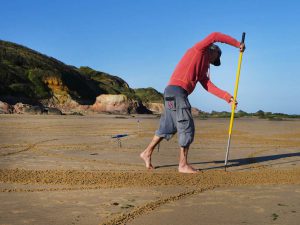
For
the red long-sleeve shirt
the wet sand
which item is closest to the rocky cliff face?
the wet sand

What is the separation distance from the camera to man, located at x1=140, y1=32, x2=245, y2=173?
6590 millimetres

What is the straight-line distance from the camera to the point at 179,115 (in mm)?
6625

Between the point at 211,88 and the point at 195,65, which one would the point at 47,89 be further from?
the point at 195,65

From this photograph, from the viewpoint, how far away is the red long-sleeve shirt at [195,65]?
662 cm

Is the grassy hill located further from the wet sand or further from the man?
the man

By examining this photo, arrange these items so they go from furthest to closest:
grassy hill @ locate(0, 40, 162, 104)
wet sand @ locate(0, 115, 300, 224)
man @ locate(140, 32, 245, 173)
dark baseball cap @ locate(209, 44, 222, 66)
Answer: grassy hill @ locate(0, 40, 162, 104) < dark baseball cap @ locate(209, 44, 222, 66) < man @ locate(140, 32, 245, 173) < wet sand @ locate(0, 115, 300, 224)

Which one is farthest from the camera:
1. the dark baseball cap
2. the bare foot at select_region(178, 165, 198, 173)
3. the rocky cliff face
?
the rocky cliff face

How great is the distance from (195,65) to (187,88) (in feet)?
1.17

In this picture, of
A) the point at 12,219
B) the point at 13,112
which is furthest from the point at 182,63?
the point at 13,112

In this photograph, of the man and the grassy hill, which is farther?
the grassy hill

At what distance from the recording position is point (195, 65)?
6.69 m

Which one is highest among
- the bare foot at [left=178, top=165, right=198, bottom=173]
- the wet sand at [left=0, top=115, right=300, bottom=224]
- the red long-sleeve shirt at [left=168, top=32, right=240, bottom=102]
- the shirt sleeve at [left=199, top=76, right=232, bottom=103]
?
the red long-sleeve shirt at [left=168, top=32, right=240, bottom=102]

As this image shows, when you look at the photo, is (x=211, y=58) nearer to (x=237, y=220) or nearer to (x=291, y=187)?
(x=291, y=187)

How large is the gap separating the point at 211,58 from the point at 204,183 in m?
2.12
